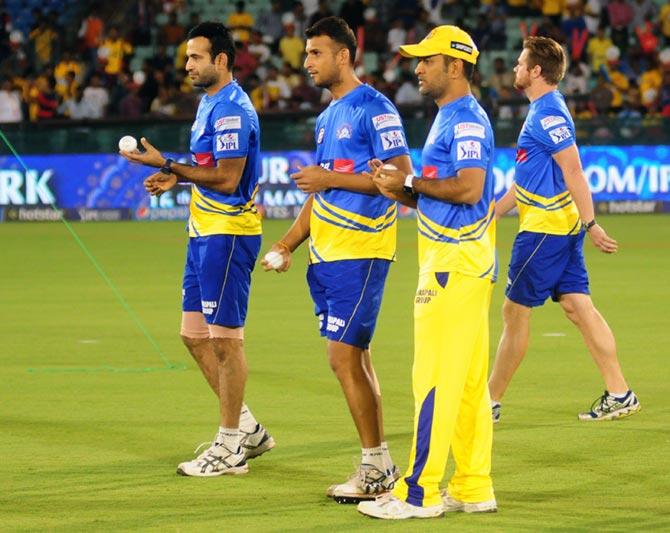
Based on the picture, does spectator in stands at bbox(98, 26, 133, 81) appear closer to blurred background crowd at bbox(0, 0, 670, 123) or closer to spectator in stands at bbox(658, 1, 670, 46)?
blurred background crowd at bbox(0, 0, 670, 123)

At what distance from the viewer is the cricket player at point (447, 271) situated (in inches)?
271

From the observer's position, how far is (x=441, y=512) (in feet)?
23.2

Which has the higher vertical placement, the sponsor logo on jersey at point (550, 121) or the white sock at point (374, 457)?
the sponsor logo on jersey at point (550, 121)

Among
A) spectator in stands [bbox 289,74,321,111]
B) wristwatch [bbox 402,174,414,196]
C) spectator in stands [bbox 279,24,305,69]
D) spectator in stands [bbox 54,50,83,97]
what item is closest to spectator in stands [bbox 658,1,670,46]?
spectator in stands [bbox 289,74,321,111]

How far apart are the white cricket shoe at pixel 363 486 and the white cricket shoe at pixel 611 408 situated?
2.54 m

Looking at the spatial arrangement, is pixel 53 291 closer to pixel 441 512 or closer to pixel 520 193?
pixel 520 193

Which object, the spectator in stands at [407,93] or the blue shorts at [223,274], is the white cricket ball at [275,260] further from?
the spectator in stands at [407,93]

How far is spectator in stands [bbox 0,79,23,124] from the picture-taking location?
3089cm

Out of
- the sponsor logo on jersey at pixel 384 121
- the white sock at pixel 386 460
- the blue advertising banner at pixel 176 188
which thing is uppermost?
the sponsor logo on jersey at pixel 384 121

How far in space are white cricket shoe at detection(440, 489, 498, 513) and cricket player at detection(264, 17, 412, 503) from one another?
437 mm

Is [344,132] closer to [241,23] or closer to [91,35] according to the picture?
[241,23]

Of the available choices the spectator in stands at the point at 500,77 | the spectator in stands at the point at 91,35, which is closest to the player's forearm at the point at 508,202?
the spectator in stands at the point at 500,77

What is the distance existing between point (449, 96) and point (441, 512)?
191cm

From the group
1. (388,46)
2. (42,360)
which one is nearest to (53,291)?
(42,360)
